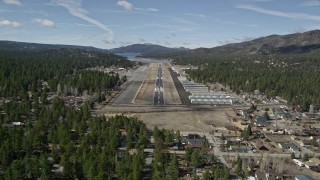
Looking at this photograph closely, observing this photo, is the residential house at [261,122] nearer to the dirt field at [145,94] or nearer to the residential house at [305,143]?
the residential house at [305,143]

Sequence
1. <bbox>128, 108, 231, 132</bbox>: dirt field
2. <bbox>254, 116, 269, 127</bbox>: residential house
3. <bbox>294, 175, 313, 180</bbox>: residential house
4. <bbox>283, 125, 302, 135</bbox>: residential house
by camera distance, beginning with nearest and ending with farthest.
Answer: <bbox>294, 175, 313, 180</bbox>: residential house, <bbox>283, 125, 302, 135</bbox>: residential house, <bbox>128, 108, 231, 132</bbox>: dirt field, <bbox>254, 116, 269, 127</bbox>: residential house

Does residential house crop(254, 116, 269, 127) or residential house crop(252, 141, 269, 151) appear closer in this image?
residential house crop(252, 141, 269, 151)

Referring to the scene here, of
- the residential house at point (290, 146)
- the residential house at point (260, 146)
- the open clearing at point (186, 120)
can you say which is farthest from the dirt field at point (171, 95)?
the residential house at point (290, 146)

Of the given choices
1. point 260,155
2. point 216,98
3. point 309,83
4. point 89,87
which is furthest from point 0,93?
point 309,83

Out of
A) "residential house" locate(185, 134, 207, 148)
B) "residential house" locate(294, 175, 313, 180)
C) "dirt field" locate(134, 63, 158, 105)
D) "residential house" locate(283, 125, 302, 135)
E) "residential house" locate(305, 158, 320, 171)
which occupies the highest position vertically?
"dirt field" locate(134, 63, 158, 105)

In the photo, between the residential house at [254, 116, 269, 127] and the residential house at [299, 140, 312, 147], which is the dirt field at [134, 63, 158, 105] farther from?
the residential house at [299, 140, 312, 147]

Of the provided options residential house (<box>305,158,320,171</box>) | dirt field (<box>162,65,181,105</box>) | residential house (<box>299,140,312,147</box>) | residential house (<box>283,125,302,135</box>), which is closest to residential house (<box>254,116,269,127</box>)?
residential house (<box>283,125,302,135</box>)

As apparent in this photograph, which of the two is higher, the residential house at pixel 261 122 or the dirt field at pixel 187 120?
the residential house at pixel 261 122

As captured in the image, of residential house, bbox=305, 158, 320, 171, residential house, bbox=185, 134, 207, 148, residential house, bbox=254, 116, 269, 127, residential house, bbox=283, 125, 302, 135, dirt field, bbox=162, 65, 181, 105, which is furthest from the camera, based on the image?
dirt field, bbox=162, 65, 181, 105

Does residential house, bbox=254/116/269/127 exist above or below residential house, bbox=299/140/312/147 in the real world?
above
